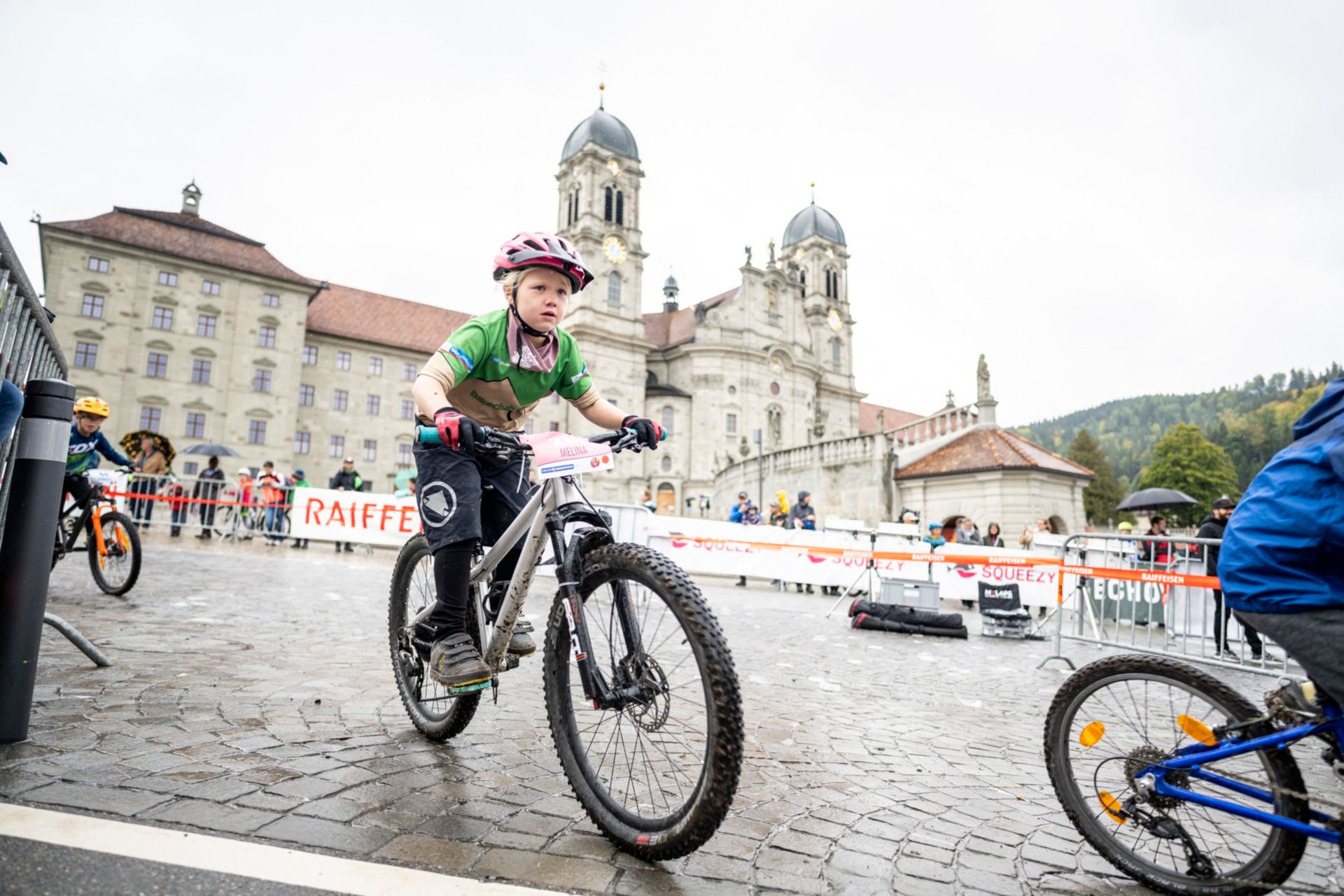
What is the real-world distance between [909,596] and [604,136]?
196 feet

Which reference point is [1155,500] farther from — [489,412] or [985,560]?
[489,412]

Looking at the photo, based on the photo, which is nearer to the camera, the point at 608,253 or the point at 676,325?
the point at 608,253

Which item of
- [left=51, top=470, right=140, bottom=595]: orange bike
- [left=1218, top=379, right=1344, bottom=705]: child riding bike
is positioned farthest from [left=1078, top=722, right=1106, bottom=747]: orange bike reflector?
[left=51, top=470, right=140, bottom=595]: orange bike

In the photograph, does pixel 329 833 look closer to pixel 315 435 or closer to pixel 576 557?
pixel 576 557

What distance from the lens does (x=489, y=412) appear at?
11.0 ft

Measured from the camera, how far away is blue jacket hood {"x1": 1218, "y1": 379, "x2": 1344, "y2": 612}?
2.09 m

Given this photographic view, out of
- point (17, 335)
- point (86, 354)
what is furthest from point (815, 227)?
point (17, 335)

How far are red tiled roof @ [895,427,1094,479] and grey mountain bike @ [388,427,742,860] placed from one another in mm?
27955

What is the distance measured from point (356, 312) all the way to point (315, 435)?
1096 cm

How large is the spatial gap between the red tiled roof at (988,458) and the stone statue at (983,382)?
146cm

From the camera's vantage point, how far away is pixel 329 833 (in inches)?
90.8

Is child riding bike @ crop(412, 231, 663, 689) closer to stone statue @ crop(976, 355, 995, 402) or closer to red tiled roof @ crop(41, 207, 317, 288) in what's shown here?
stone statue @ crop(976, 355, 995, 402)

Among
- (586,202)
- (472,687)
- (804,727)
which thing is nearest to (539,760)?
(472,687)

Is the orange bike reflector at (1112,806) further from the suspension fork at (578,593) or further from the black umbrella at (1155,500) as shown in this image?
the black umbrella at (1155,500)
